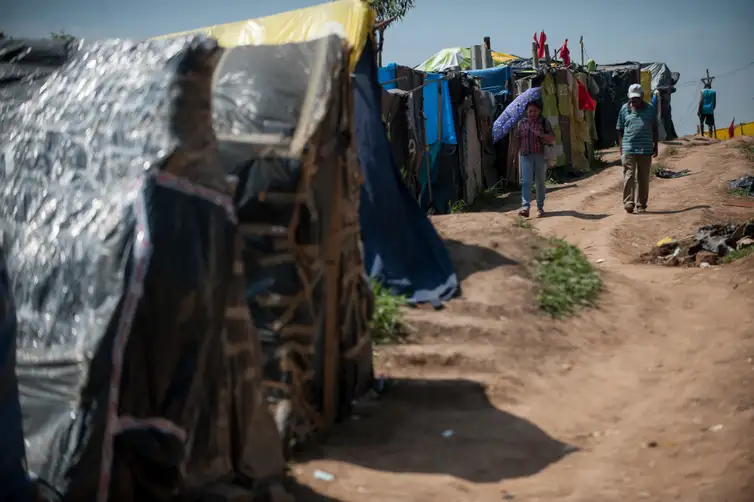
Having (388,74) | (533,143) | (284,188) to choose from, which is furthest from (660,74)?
(284,188)

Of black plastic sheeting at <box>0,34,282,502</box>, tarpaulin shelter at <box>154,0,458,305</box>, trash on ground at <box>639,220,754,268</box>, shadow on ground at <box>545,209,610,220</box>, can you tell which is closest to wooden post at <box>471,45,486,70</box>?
shadow on ground at <box>545,209,610,220</box>

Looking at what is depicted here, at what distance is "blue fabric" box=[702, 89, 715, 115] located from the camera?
79.2ft

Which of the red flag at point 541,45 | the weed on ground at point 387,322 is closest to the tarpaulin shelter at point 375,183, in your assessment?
the weed on ground at point 387,322

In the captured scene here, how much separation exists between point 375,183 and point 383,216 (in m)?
0.29

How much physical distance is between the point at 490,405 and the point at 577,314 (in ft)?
6.73

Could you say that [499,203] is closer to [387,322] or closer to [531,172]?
[531,172]

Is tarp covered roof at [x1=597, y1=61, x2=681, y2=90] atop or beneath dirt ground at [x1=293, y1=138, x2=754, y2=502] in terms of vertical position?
atop

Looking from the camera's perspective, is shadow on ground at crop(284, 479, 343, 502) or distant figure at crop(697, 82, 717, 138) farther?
distant figure at crop(697, 82, 717, 138)

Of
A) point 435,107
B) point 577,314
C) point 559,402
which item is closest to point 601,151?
point 435,107

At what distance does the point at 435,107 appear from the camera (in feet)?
41.2

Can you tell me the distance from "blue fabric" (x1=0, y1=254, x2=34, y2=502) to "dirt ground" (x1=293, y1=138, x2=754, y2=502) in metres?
1.67

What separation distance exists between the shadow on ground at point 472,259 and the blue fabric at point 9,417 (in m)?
5.35

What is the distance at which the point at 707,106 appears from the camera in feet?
80.8

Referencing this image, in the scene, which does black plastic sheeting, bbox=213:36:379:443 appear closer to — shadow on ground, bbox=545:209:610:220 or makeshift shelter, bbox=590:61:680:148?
shadow on ground, bbox=545:209:610:220
